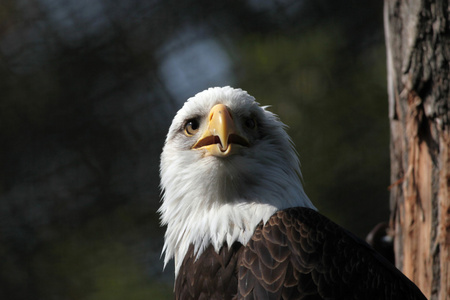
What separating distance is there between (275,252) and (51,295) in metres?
3.85

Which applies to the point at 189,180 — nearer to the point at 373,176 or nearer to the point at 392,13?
the point at 392,13

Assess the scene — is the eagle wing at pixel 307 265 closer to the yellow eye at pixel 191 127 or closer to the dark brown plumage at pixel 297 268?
the dark brown plumage at pixel 297 268

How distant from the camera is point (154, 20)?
5.63 meters

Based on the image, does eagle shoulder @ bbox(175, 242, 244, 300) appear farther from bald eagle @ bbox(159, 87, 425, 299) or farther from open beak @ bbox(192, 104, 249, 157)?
open beak @ bbox(192, 104, 249, 157)

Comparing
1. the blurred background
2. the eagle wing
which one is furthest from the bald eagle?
the blurred background

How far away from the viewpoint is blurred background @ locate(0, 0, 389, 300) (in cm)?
546

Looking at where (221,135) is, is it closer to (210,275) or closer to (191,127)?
(191,127)

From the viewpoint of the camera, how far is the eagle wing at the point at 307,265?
251 centimetres

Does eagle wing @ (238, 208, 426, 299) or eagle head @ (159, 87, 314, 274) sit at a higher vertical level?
eagle head @ (159, 87, 314, 274)

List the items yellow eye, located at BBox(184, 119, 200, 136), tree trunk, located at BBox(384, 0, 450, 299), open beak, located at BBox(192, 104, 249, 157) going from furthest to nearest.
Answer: tree trunk, located at BBox(384, 0, 450, 299) → yellow eye, located at BBox(184, 119, 200, 136) → open beak, located at BBox(192, 104, 249, 157)

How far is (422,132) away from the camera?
342cm

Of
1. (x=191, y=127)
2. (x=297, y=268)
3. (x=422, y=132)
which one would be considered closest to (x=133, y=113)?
(x=191, y=127)

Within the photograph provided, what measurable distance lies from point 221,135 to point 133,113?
2982mm

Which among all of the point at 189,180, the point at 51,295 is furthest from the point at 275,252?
the point at 51,295
